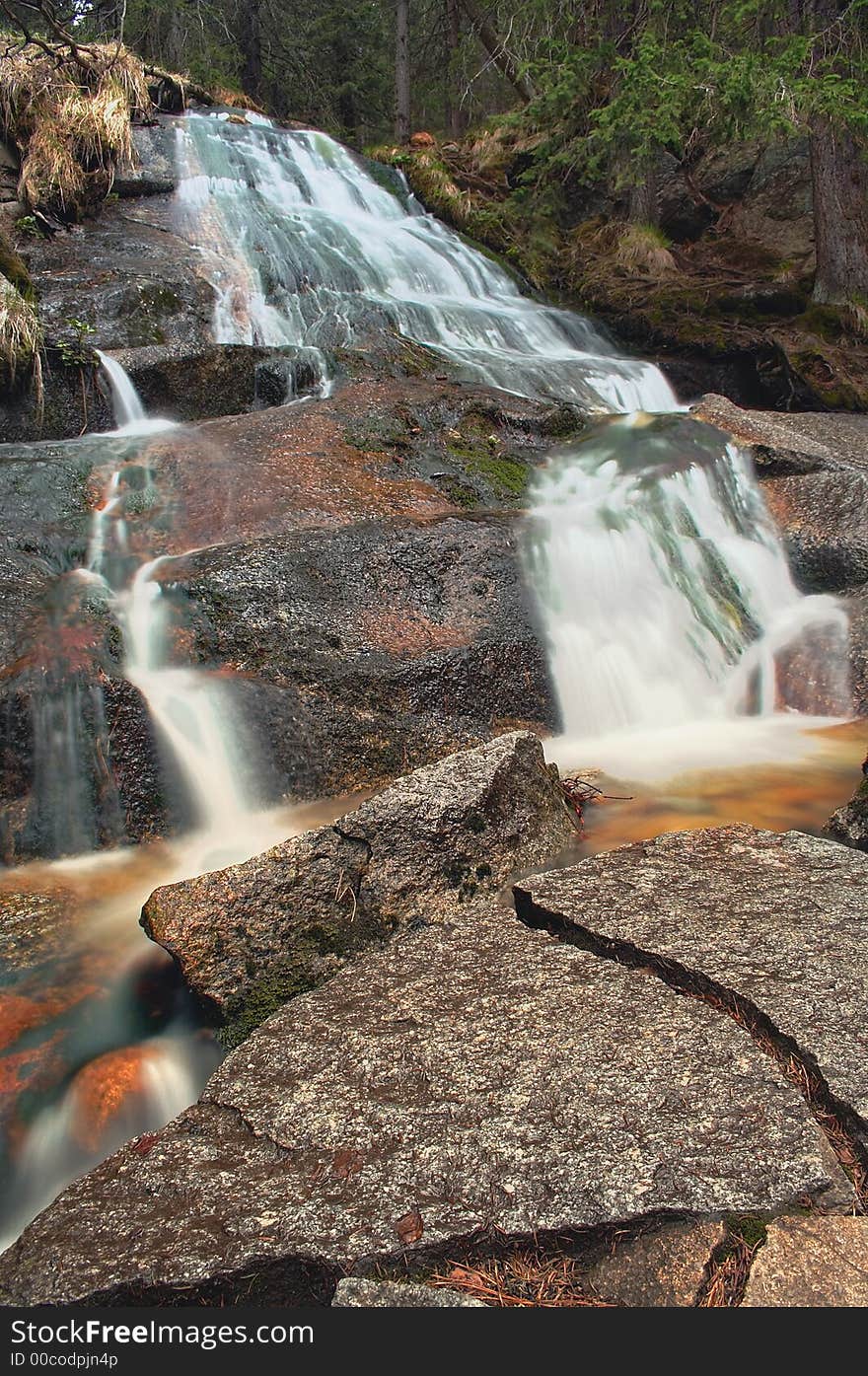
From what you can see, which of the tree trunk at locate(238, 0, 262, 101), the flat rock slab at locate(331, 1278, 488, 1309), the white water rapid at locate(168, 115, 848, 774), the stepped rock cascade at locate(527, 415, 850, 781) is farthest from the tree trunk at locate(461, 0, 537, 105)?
the flat rock slab at locate(331, 1278, 488, 1309)

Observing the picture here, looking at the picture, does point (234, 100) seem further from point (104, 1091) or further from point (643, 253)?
point (104, 1091)

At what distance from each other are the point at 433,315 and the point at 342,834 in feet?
31.2

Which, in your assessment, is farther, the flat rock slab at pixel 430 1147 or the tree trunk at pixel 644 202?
the tree trunk at pixel 644 202

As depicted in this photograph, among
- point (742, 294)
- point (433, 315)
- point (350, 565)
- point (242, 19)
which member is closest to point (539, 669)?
point (350, 565)

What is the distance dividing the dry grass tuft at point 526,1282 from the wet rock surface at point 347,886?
4.74ft

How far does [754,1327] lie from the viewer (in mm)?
1463

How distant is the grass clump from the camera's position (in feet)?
36.3

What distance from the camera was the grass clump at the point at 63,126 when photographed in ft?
36.3

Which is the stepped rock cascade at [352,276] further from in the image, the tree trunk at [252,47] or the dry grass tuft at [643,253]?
the tree trunk at [252,47]

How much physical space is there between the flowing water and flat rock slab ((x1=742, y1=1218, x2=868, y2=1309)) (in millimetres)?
1978

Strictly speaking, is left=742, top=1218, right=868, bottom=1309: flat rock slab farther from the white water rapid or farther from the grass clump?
the grass clump

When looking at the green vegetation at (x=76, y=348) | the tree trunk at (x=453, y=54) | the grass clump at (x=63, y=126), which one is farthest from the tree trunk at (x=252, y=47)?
the green vegetation at (x=76, y=348)

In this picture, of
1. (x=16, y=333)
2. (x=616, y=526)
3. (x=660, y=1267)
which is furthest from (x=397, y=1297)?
(x=16, y=333)

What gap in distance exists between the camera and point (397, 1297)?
5.17ft
